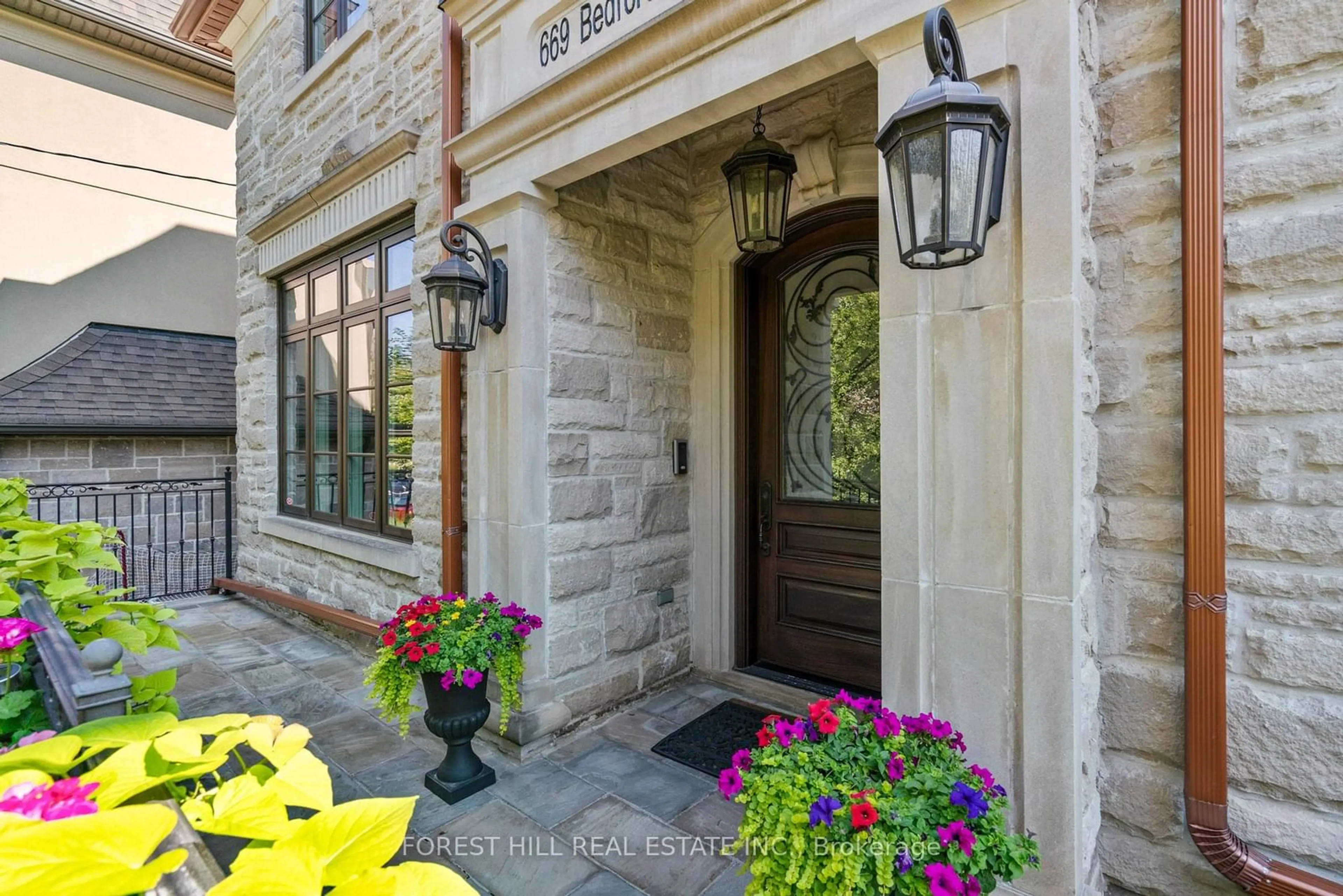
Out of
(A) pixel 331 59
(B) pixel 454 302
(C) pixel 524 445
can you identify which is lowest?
(C) pixel 524 445

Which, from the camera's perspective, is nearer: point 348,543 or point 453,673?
point 453,673

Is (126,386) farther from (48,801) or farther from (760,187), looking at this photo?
(48,801)

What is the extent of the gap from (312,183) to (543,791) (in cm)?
428

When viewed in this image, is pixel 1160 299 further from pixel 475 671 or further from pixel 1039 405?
pixel 475 671

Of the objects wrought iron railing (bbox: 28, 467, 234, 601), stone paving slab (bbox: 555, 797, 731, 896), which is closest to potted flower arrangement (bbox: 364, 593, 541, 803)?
stone paving slab (bbox: 555, 797, 731, 896)

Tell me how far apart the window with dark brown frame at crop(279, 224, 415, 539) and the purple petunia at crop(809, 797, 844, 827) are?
302 cm

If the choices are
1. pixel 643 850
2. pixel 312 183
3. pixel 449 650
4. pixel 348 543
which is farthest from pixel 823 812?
pixel 312 183

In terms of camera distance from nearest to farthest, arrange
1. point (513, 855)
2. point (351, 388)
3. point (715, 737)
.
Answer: point (513, 855) → point (715, 737) → point (351, 388)

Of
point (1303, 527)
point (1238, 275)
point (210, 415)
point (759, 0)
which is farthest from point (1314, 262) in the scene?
point (210, 415)

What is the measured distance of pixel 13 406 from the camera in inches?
248

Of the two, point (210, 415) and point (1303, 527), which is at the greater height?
point (210, 415)

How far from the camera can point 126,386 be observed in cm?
712

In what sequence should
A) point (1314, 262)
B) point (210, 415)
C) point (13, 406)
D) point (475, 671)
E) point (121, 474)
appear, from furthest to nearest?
point (210, 415)
point (121, 474)
point (13, 406)
point (475, 671)
point (1314, 262)

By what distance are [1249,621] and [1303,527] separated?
264 mm
